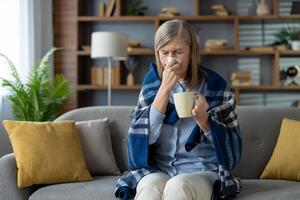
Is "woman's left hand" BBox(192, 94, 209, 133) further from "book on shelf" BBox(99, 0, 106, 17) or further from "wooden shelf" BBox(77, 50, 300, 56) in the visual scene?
"book on shelf" BBox(99, 0, 106, 17)

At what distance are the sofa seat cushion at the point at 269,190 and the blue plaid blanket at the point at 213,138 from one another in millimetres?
85

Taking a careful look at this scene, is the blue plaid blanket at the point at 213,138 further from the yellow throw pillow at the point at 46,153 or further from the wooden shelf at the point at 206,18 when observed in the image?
the wooden shelf at the point at 206,18

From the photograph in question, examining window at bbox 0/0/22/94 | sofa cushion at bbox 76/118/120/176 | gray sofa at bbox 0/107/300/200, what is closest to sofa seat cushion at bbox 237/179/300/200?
gray sofa at bbox 0/107/300/200

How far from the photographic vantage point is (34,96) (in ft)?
13.0

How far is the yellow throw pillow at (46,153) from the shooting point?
2.27m

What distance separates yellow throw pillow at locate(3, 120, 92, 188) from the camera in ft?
7.45

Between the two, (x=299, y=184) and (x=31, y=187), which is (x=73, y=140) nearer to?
(x=31, y=187)

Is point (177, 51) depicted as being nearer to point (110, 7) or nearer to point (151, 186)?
point (151, 186)

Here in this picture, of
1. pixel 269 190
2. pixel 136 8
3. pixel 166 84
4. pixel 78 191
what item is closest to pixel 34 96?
pixel 136 8

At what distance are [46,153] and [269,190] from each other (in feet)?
3.45

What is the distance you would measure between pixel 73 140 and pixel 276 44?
10.4 feet

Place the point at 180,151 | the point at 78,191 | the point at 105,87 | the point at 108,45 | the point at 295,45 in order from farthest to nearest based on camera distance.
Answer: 1. the point at 105,87
2. the point at 295,45
3. the point at 108,45
4. the point at 78,191
5. the point at 180,151

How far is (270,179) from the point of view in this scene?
7.89 ft

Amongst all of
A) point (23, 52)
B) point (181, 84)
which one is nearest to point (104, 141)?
point (181, 84)
